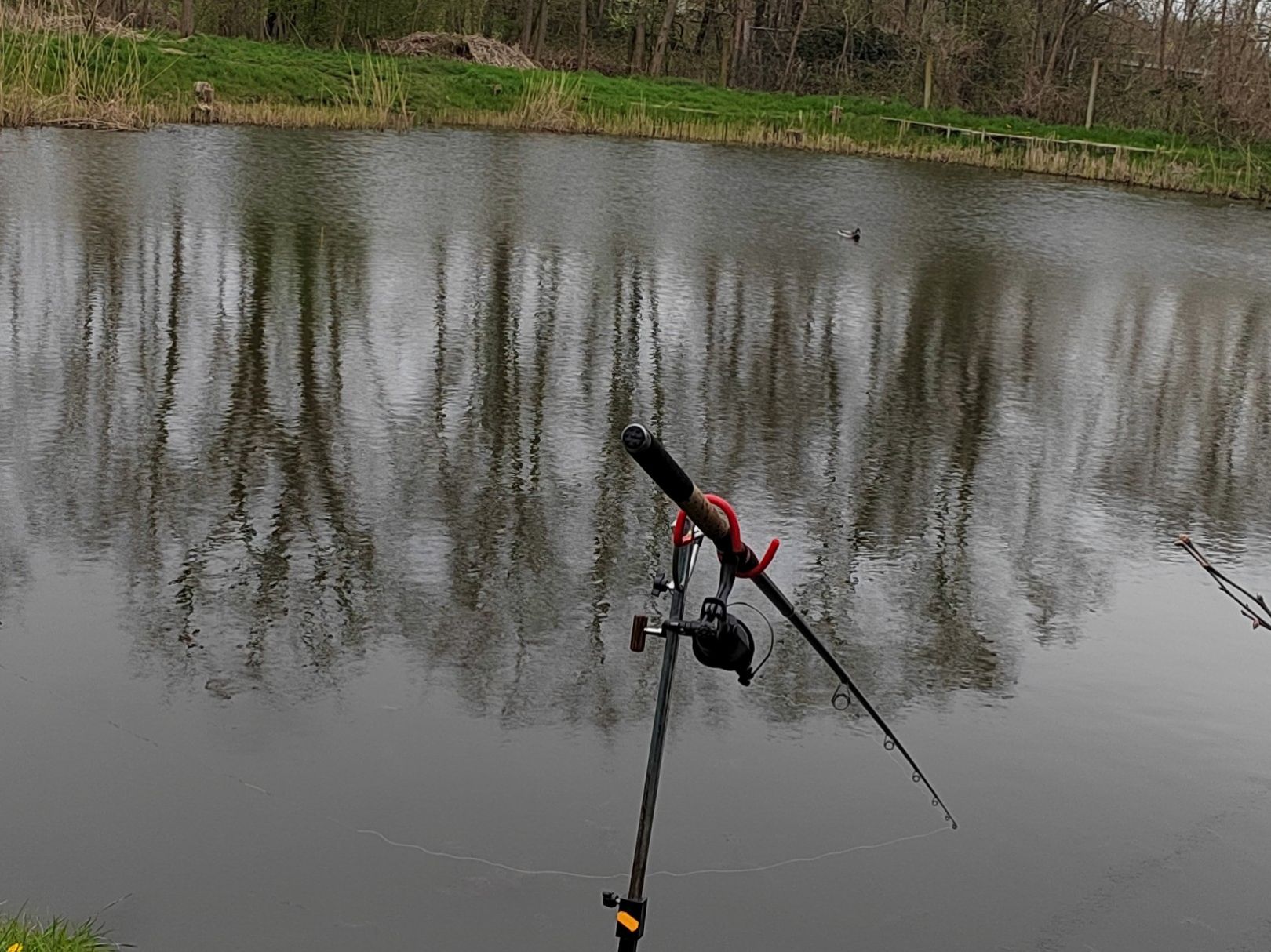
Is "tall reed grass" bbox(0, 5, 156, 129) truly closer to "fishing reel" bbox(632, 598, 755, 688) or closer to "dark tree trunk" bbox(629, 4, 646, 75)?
"dark tree trunk" bbox(629, 4, 646, 75)

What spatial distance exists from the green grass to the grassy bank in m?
16.7

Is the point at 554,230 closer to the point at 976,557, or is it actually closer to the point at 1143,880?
the point at 976,557

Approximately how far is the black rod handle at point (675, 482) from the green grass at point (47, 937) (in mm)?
1529

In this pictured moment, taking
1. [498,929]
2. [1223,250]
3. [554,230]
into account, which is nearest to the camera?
[498,929]

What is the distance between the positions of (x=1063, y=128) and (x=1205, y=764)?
2548cm

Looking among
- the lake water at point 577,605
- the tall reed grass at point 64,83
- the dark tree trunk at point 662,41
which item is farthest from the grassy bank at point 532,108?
the lake water at point 577,605

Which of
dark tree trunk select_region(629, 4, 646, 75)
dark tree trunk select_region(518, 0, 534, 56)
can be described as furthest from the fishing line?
dark tree trunk select_region(629, 4, 646, 75)

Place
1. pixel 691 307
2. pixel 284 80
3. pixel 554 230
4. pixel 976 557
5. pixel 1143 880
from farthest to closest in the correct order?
pixel 284 80, pixel 554 230, pixel 691 307, pixel 976 557, pixel 1143 880

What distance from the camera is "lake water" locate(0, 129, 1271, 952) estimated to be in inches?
177

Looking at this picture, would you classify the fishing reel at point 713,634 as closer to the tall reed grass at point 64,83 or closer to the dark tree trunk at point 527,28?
the tall reed grass at point 64,83

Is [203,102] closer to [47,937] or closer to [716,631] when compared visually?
[47,937]

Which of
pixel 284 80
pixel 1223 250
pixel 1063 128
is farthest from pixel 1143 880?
pixel 1063 128

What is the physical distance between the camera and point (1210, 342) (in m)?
12.9

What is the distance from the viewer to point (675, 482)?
9.17ft
